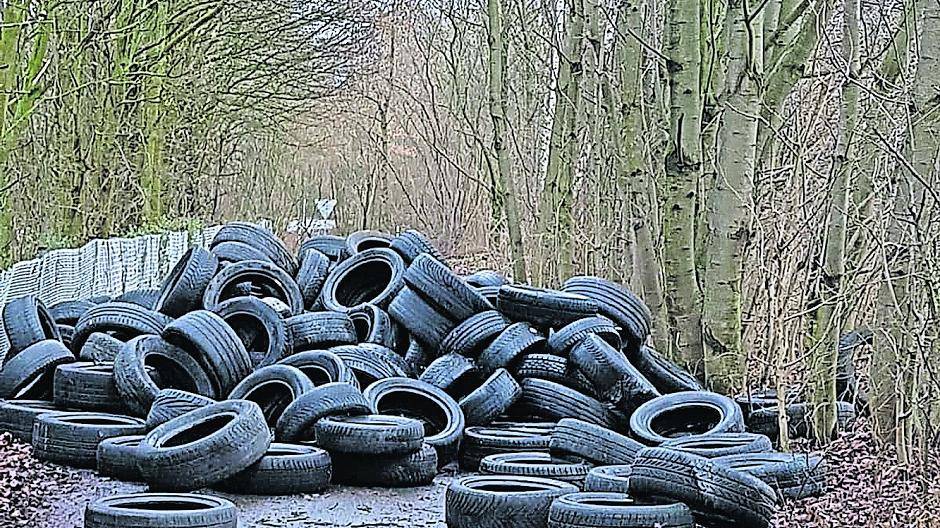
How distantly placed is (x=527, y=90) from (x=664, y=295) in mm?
8286

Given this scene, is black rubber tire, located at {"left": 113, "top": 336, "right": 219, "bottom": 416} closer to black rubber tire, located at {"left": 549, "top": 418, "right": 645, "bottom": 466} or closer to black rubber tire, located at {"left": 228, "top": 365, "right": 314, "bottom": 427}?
black rubber tire, located at {"left": 228, "top": 365, "right": 314, "bottom": 427}

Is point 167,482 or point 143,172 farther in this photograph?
point 143,172

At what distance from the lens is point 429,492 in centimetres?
798

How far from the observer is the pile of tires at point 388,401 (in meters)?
6.49

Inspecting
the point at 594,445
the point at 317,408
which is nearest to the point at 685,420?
the point at 594,445

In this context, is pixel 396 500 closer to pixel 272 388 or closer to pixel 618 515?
pixel 272 388

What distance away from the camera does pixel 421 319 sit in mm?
10203

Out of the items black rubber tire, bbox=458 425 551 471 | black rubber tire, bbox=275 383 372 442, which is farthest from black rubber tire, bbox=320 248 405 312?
black rubber tire, bbox=275 383 372 442

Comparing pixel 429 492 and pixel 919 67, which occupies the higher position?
pixel 919 67

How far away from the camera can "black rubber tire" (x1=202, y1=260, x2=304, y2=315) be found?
37.0 ft

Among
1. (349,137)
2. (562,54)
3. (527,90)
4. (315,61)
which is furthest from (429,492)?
(349,137)

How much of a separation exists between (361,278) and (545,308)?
2667 mm

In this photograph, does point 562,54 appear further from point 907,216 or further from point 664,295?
point 907,216

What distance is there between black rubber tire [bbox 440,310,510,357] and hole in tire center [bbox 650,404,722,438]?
5.24 feet
